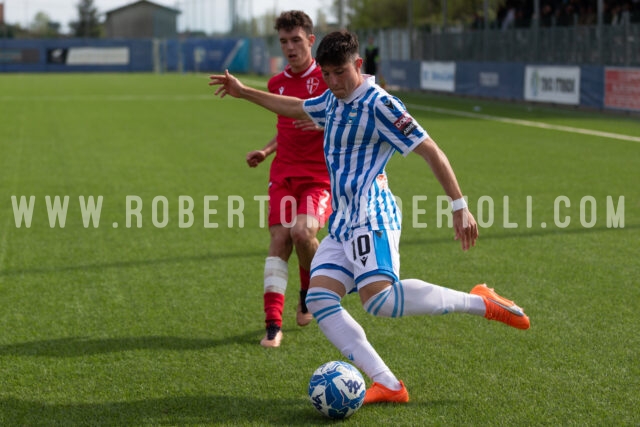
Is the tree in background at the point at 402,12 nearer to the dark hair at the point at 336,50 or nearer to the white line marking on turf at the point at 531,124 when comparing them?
the white line marking on turf at the point at 531,124

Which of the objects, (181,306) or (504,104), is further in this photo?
(504,104)

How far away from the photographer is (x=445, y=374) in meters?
5.01

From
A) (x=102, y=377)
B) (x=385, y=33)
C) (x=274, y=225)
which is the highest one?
(x=385, y=33)

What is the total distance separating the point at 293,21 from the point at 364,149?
148 cm

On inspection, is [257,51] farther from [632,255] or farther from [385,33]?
[632,255]

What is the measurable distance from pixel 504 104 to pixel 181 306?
2307 cm

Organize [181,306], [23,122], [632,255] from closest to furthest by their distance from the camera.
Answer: [181,306] → [632,255] → [23,122]

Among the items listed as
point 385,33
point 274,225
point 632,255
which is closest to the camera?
point 274,225

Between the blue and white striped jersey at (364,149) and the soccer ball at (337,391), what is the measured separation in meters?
0.68

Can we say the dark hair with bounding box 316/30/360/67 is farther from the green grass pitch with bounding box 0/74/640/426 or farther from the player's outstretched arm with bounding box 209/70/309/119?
the green grass pitch with bounding box 0/74/640/426

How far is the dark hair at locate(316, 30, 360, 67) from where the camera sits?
4.29 m

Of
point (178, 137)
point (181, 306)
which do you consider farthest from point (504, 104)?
point (181, 306)

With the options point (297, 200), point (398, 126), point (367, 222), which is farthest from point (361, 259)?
point (297, 200)

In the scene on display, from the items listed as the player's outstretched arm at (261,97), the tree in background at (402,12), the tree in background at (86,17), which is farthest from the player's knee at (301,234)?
the tree in background at (86,17)
